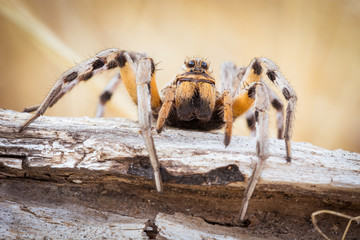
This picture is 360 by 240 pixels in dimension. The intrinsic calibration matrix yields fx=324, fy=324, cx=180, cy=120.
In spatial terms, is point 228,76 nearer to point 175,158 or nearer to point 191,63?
point 191,63

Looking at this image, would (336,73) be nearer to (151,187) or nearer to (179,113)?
(179,113)

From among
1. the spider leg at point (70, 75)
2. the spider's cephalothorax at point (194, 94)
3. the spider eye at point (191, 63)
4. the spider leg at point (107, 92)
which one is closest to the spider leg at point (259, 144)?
the spider's cephalothorax at point (194, 94)

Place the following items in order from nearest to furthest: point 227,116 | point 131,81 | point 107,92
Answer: point 227,116, point 131,81, point 107,92

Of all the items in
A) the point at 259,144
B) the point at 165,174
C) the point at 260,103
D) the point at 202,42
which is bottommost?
the point at 165,174

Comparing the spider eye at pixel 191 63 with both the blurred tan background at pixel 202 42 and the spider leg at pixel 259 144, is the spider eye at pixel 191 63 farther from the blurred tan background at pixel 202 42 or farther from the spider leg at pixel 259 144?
the blurred tan background at pixel 202 42

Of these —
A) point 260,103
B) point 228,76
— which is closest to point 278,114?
point 228,76

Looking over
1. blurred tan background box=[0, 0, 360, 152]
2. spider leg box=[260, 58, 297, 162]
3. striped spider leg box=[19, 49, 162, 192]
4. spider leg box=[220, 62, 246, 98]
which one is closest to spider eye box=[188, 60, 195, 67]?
striped spider leg box=[19, 49, 162, 192]

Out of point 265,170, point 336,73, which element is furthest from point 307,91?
point 265,170

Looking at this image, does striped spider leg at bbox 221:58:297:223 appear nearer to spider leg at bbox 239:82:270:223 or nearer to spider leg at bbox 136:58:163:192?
spider leg at bbox 239:82:270:223
